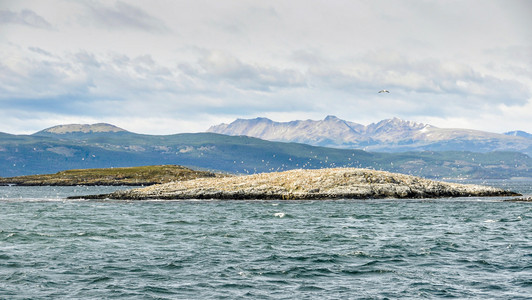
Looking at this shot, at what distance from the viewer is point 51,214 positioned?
68562 mm

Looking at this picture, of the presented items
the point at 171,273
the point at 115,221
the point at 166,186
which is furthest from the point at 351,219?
the point at 166,186

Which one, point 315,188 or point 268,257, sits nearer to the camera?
point 268,257

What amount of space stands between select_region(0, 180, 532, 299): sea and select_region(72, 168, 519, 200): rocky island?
3591 cm

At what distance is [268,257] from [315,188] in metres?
64.8

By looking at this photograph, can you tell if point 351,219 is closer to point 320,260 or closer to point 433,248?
point 433,248

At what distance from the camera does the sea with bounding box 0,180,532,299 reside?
87.0ft

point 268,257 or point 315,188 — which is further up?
point 315,188

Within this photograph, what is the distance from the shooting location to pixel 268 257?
35.3m

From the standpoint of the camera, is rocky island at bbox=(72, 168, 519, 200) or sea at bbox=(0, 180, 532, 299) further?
rocky island at bbox=(72, 168, 519, 200)

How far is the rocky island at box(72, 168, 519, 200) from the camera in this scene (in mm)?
97875

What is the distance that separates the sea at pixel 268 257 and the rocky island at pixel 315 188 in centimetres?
3591

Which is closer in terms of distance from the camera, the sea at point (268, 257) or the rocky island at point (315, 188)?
the sea at point (268, 257)

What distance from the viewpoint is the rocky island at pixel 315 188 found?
321 ft

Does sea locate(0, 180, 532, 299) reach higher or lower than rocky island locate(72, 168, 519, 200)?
lower
